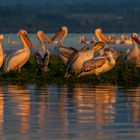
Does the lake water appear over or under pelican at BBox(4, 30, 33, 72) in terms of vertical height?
under

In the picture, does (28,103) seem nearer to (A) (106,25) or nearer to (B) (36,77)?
(B) (36,77)

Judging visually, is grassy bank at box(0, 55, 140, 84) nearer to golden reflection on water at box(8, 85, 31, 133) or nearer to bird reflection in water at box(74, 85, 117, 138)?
bird reflection in water at box(74, 85, 117, 138)

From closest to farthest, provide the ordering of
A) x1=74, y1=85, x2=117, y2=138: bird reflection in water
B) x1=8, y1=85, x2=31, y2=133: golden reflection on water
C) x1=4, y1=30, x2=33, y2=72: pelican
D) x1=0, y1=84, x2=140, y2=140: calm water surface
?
x1=0, y1=84, x2=140, y2=140: calm water surface < x1=8, y1=85, x2=31, y2=133: golden reflection on water < x1=74, y1=85, x2=117, y2=138: bird reflection in water < x1=4, y1=30, x2=33, y2=72: pelican

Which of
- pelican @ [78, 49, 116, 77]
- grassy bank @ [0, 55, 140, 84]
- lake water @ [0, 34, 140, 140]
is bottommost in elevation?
lake water @ [0, 34, 140, 140]

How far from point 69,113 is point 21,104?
1.47 meters

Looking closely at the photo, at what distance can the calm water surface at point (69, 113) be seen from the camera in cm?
1085

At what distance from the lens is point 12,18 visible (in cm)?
9169

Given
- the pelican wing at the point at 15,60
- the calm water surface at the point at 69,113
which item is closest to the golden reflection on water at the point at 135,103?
the calm water surface at the point at 69,113

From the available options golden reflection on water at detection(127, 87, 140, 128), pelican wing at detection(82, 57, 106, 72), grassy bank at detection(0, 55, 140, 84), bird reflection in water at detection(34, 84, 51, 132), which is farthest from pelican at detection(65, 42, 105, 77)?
golden reflection on water at detection(127, 87, 140, 128)

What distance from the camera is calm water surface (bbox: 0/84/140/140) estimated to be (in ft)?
35.6

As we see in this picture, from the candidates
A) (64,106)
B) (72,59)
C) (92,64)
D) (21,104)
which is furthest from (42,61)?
(64,106)

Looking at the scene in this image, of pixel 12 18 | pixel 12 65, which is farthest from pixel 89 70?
pixel 12 18

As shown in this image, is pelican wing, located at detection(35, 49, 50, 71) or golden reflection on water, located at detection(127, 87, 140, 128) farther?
pelican wing, located at detection(35, 49, 50, 71)

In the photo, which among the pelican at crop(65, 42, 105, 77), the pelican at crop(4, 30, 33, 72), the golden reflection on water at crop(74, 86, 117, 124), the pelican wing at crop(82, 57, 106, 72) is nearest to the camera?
the golden reflection on water at crop(74, 86, 117, 124)
